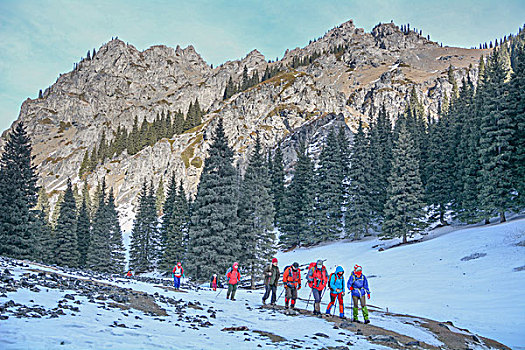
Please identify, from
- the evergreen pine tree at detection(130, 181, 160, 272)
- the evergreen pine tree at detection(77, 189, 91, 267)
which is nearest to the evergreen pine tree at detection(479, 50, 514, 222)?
the evergreen pine tree at detection(130, 181, 160, 272)

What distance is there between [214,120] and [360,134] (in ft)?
331

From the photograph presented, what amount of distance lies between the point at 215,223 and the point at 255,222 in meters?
5.49

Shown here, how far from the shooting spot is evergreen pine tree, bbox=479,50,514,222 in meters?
32.8

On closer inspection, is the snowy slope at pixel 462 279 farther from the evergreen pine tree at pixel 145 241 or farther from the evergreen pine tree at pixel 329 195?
the evergreen pine tree at pixel 145 241

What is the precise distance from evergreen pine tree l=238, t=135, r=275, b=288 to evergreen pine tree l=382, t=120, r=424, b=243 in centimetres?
1442

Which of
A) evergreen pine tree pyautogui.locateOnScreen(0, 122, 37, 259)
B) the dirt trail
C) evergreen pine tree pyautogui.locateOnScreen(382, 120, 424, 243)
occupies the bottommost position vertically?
the dirt trail

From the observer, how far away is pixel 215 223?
3081 centimetres

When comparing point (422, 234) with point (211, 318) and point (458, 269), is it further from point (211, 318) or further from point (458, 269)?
point (211, 318)

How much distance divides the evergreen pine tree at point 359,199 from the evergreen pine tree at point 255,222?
1561 cm

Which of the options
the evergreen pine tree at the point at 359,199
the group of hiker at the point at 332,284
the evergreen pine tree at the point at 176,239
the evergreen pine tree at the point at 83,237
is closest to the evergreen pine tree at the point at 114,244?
the evergreen pine tree at the point at 83,237

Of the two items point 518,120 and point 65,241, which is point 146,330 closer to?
point 518,120

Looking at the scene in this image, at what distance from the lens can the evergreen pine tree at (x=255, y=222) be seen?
109ft

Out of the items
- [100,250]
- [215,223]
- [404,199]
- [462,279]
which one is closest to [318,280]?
[462,279]

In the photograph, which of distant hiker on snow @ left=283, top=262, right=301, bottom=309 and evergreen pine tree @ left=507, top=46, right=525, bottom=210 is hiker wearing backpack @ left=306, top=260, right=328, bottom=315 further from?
evergreen pine tree @ left=507, top=46, right=525, bottom=210
